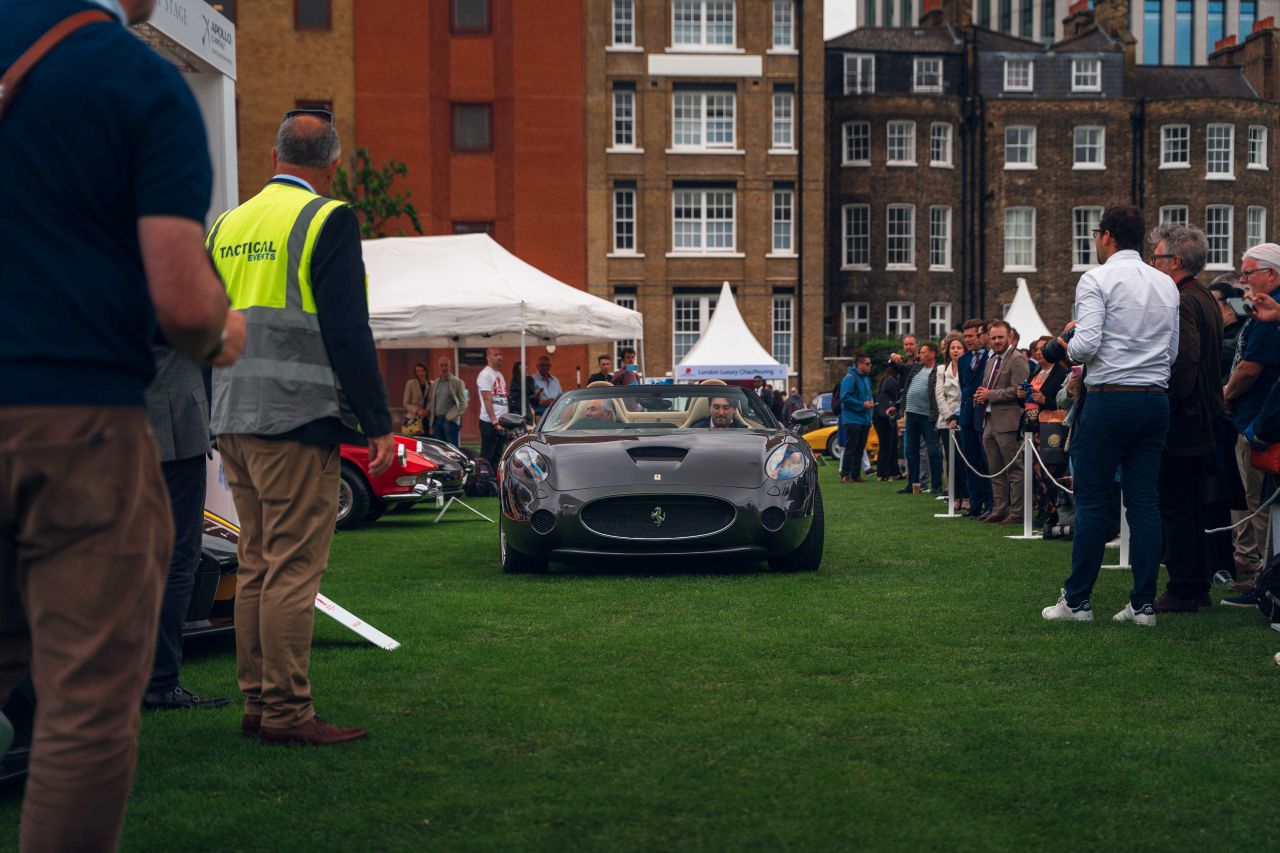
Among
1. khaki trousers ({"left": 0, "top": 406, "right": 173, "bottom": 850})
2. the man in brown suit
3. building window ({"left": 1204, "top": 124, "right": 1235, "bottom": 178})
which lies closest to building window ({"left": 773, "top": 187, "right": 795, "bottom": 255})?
building window ({"left": 1204, "top": 124, "right": 1235, "bottom": 178})

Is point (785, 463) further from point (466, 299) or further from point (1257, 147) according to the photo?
point (1257, 147)

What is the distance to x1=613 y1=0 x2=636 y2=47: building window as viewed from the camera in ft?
152

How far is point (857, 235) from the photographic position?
51875mm

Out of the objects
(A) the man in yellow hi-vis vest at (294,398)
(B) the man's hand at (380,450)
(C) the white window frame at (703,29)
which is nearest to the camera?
(B) the man's hand at (380,450)

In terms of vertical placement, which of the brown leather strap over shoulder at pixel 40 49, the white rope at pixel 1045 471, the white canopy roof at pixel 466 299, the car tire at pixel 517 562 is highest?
the white canopy roof at pixel 466 299

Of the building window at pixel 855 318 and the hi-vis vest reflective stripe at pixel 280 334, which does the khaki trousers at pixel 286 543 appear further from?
the building window at pixel 855 318

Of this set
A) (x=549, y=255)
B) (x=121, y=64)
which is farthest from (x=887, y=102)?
(x=121, y=64)

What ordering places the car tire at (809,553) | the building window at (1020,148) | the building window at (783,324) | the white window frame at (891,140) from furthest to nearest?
the building window at (1020,148) < the white window frame at (891,140) < the building window at (783,324) < the car tire at (809,553)

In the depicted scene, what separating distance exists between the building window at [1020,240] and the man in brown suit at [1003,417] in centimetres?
4055

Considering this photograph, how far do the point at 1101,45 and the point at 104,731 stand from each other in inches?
2287

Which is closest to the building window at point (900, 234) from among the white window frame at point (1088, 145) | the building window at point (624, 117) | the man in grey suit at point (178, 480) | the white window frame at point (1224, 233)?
the white window frame at point (1088, 145)

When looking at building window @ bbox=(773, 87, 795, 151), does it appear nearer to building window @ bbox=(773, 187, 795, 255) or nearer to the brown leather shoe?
building window @ bbox=(773, 187, 795, 255)

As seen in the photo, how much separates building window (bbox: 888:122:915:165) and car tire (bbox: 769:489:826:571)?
44.1m

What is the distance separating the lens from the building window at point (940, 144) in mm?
52000
